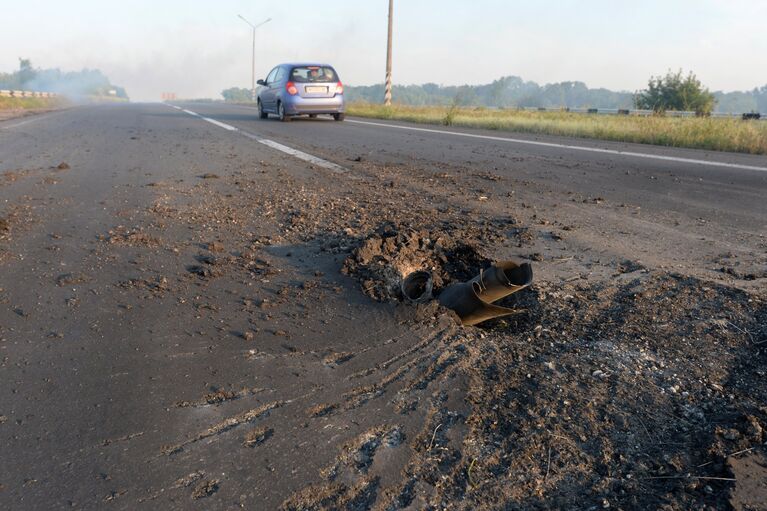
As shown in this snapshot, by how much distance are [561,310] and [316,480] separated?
1.63 meters

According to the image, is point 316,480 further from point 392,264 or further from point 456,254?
point 456,254

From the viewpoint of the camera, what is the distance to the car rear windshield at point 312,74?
1689 cm

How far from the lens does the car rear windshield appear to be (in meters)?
16.9

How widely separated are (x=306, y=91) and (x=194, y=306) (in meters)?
14.8

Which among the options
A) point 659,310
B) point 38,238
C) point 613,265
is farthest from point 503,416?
point 38,238

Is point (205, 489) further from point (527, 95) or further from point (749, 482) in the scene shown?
point (527, 95)

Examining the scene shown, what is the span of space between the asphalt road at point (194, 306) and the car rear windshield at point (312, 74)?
34.2ft

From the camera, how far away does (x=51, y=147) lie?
29.8 feet

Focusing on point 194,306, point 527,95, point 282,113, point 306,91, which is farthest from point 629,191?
point 527,95

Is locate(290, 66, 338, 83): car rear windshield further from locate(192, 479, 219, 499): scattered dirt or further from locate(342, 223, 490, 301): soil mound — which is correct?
locate(192, 479, 219, 499): scattered dirt

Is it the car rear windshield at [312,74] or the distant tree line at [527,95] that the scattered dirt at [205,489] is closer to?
the car rear windshield at [312,74]

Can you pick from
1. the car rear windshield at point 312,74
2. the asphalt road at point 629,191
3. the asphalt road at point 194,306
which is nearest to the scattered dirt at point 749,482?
the asphalt road at point 194,306

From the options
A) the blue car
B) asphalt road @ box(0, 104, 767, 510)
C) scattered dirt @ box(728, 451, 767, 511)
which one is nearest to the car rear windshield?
the blue car

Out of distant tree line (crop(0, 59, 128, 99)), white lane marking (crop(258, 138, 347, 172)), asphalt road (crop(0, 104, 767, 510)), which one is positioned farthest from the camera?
distant tree line (crop(0, 59, 128, 99))
